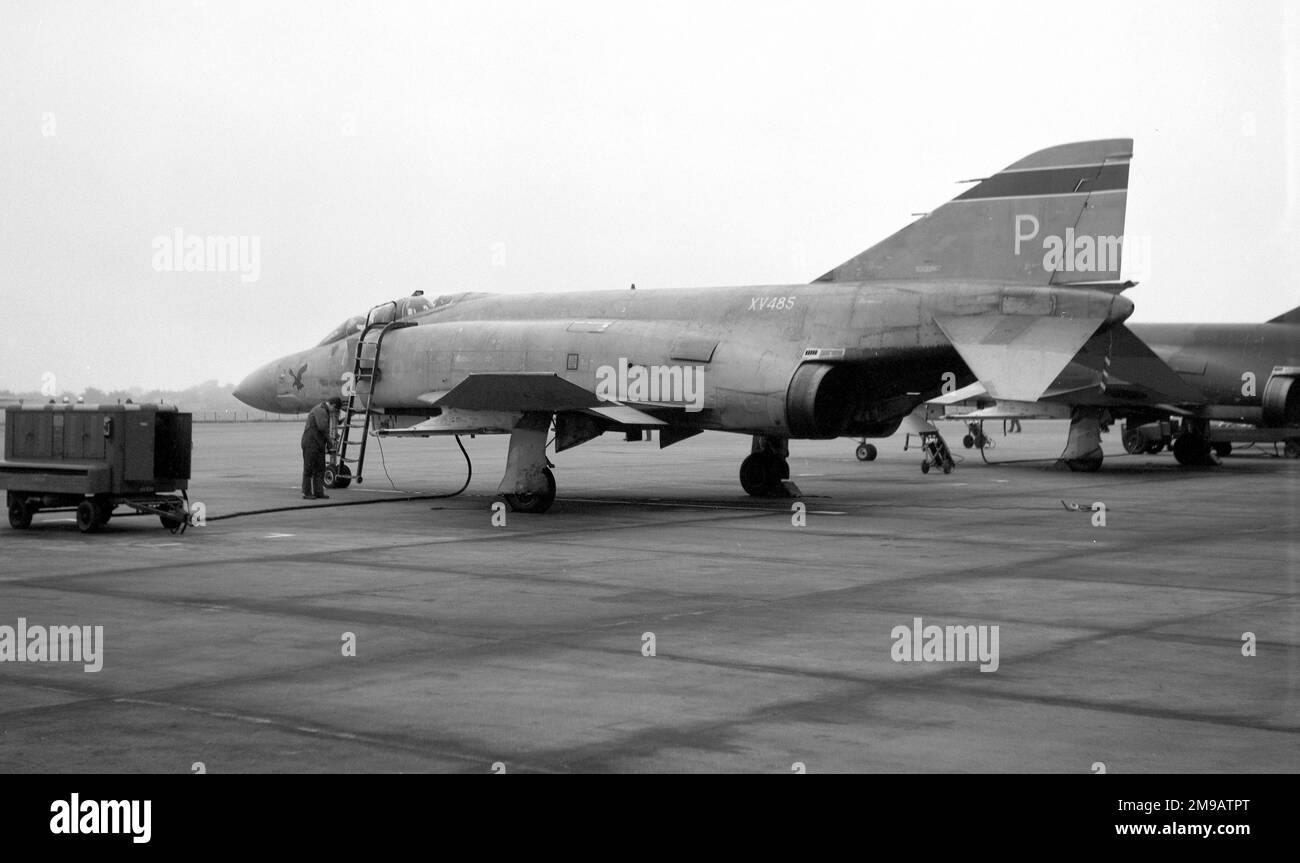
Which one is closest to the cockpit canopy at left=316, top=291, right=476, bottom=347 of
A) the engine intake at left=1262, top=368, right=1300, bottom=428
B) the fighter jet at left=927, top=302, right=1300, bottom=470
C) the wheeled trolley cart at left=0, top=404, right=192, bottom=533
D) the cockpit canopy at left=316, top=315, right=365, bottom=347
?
the cockpit canopy at left=316, top=315, right=365, bottom=347

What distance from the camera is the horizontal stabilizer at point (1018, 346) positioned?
1598 centimetres

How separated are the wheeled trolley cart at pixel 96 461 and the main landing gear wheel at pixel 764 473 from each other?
855cm

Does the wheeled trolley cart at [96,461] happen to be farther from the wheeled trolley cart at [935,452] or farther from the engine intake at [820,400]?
the wheeled trolley cart at [935,452]

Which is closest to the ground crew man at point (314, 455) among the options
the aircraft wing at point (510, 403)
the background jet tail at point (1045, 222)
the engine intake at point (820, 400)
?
the aircraft wing at point (510, 403)

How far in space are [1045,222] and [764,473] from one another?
18.8 feet

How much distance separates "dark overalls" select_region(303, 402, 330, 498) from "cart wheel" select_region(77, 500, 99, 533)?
490 cm

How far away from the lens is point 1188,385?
28.0 m

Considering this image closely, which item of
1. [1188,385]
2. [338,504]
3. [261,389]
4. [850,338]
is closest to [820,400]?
[850,338]

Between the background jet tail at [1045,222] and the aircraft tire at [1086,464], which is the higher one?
the background jet tail at [1045,222]

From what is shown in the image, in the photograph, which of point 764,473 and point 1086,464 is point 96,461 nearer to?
point 764,473

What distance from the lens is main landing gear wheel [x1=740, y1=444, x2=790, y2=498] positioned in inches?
802

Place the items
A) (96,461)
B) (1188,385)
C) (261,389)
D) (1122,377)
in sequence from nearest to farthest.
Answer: (96,461) < (261,389) < (1122,377) < (1188,385)

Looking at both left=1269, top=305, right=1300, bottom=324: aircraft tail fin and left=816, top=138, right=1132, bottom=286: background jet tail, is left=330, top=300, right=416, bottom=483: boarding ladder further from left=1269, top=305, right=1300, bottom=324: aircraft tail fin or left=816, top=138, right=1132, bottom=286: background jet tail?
left=1269, top=305, right=1300, bottom=324: aircraft tail fin
